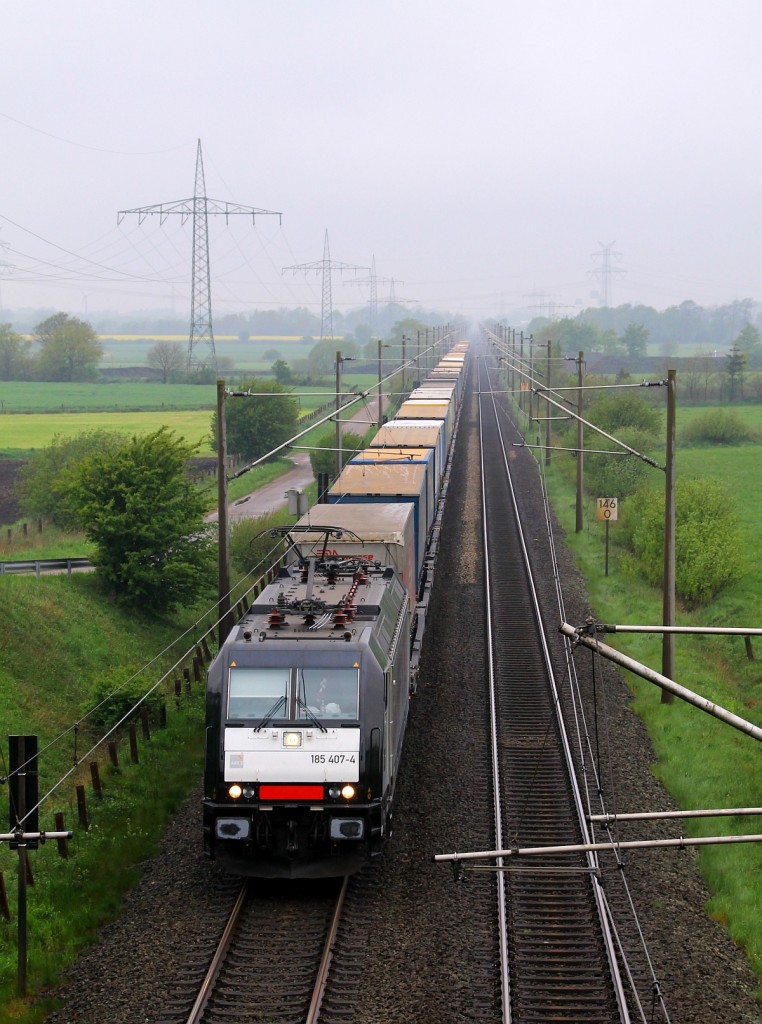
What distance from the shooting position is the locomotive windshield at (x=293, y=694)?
48.3 feet

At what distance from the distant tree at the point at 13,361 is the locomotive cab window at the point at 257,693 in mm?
130643

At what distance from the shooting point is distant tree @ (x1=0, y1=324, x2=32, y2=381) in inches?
5433

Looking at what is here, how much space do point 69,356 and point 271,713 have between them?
421ft

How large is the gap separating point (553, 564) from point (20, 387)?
10426cm

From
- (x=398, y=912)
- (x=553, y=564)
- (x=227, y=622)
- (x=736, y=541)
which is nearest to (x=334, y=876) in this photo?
(x=398, y=912)

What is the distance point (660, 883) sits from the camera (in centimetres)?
1559

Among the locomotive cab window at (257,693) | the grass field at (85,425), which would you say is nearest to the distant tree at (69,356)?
the grass field at (85,425)

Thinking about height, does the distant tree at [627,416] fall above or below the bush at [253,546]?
above

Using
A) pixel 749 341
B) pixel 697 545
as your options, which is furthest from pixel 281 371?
pixel 749 341

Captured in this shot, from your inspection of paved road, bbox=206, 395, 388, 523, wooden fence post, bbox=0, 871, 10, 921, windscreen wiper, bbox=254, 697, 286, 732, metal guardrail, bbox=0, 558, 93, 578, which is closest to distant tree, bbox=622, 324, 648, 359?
paved road, bbox=206, 395, 388, 523

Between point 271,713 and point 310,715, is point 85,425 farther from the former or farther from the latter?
point 310,715

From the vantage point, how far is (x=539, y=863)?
1645 centimetres

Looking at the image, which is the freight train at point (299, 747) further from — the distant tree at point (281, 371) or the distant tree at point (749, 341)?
the distant tree at point (749, 341)

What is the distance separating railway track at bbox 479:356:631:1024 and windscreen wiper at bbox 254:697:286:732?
11.8 ft
